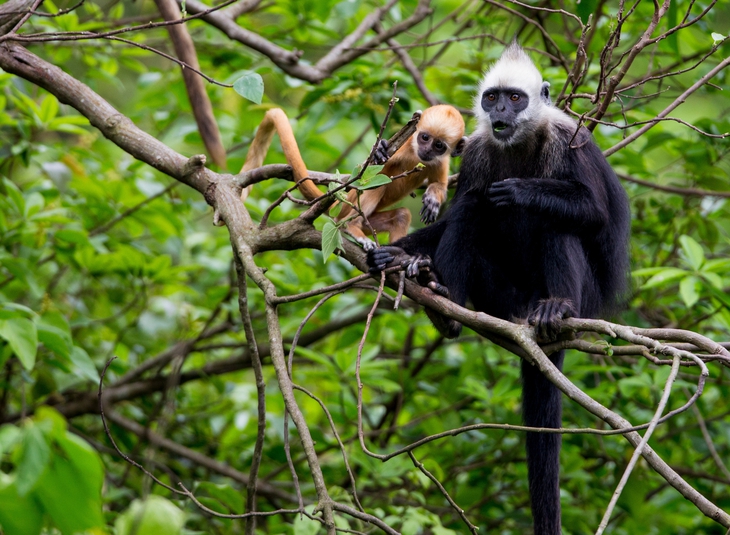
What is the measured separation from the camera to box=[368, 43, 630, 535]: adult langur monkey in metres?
3.31

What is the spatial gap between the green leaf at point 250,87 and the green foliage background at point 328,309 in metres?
1.70

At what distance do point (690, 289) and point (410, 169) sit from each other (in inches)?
62.1

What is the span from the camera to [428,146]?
4027mm

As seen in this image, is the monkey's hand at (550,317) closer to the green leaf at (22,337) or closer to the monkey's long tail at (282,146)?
the monkey's long tail at (282,146)

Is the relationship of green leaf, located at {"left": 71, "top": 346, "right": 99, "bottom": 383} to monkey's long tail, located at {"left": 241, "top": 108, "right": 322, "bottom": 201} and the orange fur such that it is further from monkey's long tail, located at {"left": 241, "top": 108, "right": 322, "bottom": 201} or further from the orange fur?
the orange fur

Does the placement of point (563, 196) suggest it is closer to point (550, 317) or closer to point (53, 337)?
point (550, 317)

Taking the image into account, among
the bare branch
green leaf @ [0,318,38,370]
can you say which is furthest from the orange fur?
green leaf @ [0,318,38,370]

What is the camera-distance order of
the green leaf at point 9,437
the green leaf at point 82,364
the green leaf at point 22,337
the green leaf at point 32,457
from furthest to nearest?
the green leaf at point 82,364, the green leaf at point 22,337, the green leaf at point 9,437, the green leaf at point 32,457

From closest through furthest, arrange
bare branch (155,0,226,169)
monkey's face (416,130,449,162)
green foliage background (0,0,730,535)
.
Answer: bare branch (155,0,226,169) < monkey's face (416,130,449,162) < green foliage background (0,0,730,535)

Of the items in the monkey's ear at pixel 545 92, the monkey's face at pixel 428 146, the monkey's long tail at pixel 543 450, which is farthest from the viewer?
the monkey's face at pixel 428 146

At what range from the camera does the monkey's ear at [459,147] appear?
159 inches

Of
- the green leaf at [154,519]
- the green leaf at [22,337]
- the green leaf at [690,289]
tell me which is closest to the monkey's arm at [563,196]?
the green leaf at [690,289]

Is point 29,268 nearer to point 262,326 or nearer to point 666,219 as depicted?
point 262,326

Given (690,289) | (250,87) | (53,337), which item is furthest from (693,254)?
(53,337)
